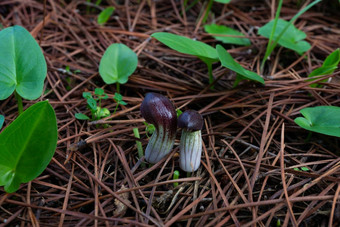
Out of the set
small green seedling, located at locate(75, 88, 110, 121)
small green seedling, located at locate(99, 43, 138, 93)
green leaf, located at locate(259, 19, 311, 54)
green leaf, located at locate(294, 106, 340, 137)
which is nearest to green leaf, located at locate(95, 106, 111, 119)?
small green seedling, located at locate(75, 88, 110, 121)

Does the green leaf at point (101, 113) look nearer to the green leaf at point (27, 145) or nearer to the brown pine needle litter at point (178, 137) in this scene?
the brown pine needle litter at point (178, 137)

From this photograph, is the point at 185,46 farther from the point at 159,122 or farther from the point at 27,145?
the point at 27,145

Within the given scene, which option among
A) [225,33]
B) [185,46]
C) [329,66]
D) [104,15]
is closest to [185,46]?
[185,46]

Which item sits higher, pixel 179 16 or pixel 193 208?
pixel 179 16

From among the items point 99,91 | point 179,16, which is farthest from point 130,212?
point 179,16

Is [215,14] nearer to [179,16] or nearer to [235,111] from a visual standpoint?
[179,16]

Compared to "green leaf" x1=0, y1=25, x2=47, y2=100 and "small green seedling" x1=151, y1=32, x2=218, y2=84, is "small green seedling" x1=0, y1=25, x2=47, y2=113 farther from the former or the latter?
"small green seedling" x1=151, y1=32, x2=218, y2=84
